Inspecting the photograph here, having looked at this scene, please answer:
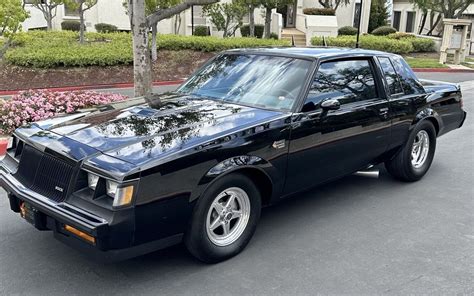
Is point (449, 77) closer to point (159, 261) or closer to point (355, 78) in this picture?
point (355, 78)

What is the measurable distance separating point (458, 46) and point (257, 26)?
11012mm

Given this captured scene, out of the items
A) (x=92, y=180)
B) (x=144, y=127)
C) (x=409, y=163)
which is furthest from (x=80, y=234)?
(x=409, y=163)

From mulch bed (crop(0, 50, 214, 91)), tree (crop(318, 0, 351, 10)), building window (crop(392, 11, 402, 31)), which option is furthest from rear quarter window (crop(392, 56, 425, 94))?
building window (crop(392, 11, 402, 31))

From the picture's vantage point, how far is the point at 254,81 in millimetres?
4613

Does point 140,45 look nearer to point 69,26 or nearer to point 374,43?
point 374,43

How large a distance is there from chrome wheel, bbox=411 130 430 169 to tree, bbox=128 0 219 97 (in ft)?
15.6

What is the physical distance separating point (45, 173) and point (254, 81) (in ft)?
6.89

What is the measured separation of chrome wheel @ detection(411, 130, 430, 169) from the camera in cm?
589

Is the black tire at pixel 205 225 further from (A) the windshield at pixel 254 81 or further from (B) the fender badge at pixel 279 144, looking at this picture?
(A) the windshield at pixel 254 81

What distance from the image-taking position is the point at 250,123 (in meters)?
3.89

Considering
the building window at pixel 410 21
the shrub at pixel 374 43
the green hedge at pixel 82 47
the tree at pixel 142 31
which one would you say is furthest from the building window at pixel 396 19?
the tree at pixel 142 31

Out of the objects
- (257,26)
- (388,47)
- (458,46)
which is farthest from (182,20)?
(458,46)

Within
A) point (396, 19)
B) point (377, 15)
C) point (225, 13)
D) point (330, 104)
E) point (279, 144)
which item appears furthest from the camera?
point (396, 19)

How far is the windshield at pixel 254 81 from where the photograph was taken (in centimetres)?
438
